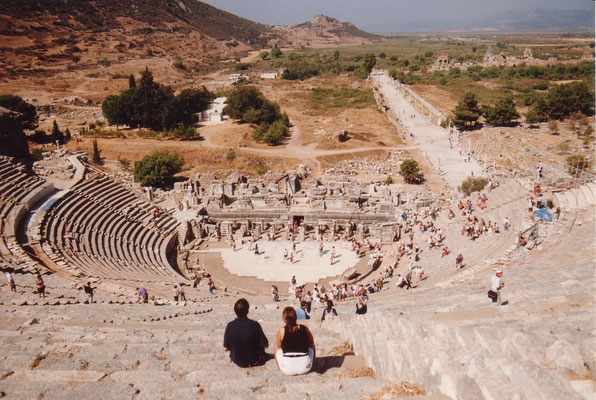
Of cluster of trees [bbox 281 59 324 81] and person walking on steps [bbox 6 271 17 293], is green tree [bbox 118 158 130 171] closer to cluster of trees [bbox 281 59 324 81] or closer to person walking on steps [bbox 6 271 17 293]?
person walking on steps [bbox 6 271 17 293]

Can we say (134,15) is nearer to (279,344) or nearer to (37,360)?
(37,360)

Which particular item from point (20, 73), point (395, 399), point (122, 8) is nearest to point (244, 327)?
point (395, 399)

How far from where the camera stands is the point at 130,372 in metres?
8.17

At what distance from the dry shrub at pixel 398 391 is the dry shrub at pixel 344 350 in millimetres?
2500

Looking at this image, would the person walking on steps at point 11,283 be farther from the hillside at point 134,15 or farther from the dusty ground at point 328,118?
the hillside at point 134,15

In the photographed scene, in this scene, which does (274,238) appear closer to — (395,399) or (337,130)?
(395,399)

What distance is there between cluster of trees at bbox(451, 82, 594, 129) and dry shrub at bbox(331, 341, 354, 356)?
181 ft

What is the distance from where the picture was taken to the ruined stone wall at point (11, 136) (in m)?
35.3

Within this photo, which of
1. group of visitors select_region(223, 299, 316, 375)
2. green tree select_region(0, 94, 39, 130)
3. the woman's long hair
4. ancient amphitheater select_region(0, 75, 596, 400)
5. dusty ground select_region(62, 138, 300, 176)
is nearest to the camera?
ancient amphitheater select_region(0, 75, 596, 400)

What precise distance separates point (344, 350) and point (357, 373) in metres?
1.57

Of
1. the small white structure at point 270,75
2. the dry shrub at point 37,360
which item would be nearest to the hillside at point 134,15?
the small white structure at point 270,75

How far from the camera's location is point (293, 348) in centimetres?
748

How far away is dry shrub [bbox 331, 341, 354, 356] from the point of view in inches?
360

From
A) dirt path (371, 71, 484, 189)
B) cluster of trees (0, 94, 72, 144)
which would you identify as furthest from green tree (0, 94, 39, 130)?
dirt path (371, 71, 484, 189)
